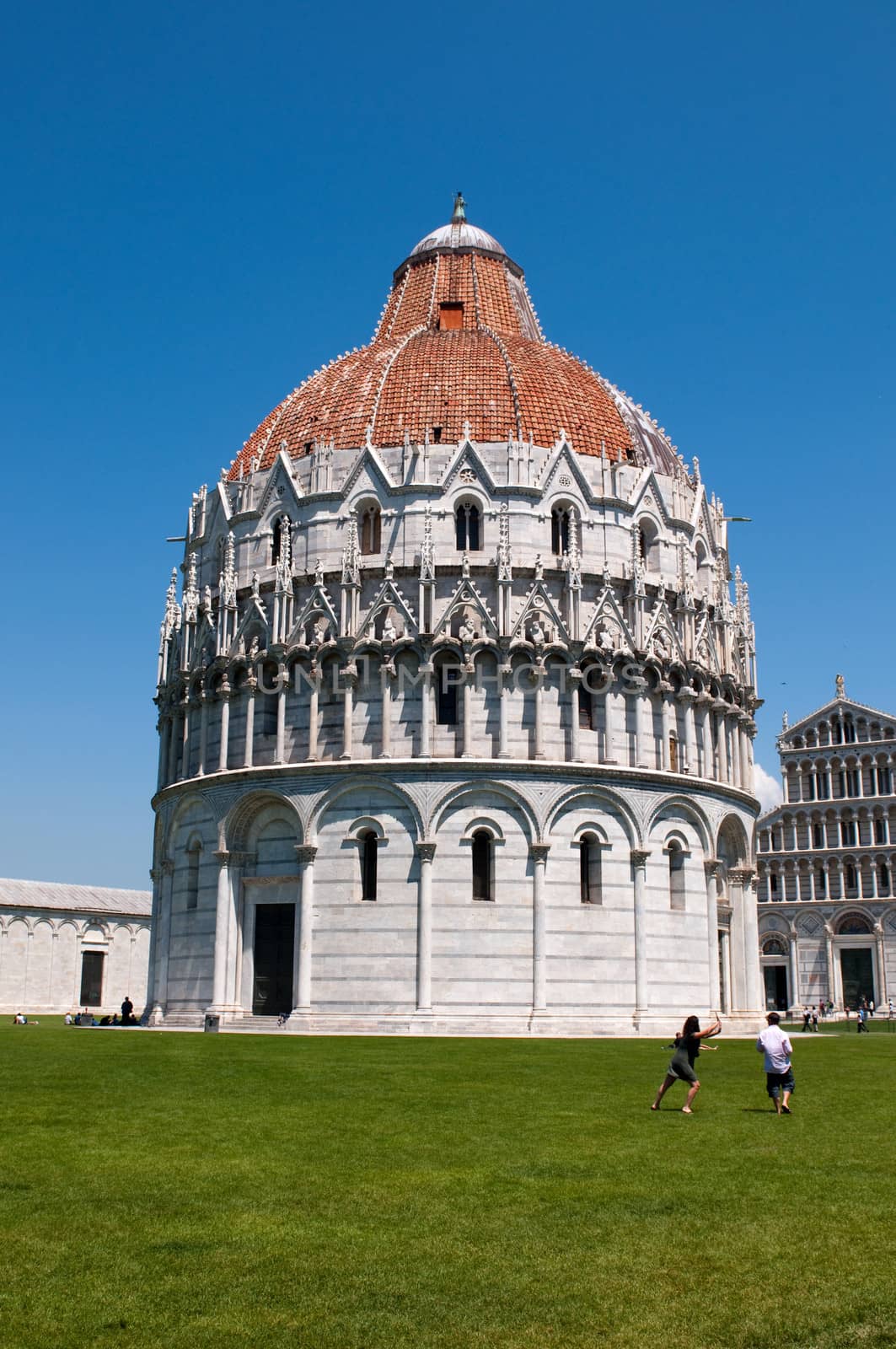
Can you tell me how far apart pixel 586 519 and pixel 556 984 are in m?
17.2

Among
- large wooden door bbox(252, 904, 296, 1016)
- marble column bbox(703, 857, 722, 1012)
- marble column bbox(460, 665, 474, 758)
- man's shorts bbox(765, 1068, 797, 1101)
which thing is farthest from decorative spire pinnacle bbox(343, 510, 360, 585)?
man's shorts bbox(765, 1068, 797, 1101)

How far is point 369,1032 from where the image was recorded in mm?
44250

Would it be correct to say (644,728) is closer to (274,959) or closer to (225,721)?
(225,721)

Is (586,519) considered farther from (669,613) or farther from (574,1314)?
(574,1314)

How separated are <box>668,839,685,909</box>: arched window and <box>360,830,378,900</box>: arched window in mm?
10830

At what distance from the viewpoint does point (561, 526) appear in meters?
51.0

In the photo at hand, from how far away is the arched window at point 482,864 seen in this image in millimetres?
46156

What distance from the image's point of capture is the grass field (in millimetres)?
9469

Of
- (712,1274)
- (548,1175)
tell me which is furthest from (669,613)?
(712,1274)

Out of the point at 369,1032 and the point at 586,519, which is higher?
the point at 586,519

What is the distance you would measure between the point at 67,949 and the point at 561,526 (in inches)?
1977

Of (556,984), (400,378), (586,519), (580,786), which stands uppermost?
(400,378)

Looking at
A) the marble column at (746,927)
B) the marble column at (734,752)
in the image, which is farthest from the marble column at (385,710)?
the marble column at (746,927)

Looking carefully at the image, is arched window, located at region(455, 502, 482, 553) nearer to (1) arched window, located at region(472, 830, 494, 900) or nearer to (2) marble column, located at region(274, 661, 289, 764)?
(2) marble column, located at region(274, 661, 289, 764)
